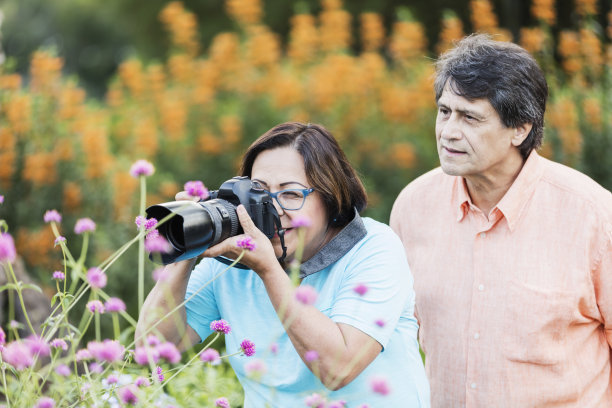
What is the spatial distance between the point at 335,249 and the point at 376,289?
0.20m

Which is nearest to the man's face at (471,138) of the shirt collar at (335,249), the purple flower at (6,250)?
the shirt collar at (335,249)

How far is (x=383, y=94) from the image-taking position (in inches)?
206

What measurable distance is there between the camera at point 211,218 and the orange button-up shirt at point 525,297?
77 centimetres

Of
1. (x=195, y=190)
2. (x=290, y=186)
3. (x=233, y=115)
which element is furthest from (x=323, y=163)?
(x=233, y=115)

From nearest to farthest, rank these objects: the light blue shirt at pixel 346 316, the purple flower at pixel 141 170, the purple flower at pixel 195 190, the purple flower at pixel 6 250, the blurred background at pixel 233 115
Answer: the purple flower at pixel 6 250 < the purple flower at pixel 141 170 < the purple flower at pixel 195 190 < the light blue shirt at pixel 346 316 < the blurred background at pixel 233 115

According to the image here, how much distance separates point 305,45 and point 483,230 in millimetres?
3454

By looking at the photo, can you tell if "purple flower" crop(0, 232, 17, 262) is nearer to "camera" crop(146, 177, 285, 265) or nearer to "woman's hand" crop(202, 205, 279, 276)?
"camera" crop(146, 177, 285, 265)

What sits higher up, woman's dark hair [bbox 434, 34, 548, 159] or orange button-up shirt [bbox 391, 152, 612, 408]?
woman's dark hair [bbox 434, 34, 548, 159]

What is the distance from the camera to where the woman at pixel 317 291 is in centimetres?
180

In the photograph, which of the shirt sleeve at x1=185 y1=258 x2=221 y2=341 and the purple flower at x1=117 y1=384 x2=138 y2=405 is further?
the shirt sleeve at x1=185 y1=258 x2=221 y2=341

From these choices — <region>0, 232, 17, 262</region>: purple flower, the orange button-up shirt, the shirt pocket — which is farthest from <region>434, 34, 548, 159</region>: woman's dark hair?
<region>0, 232, 17, 262</region>: purple flower

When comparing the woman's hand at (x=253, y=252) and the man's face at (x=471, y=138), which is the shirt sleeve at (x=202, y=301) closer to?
the woman's hand at (x=253, y=252)

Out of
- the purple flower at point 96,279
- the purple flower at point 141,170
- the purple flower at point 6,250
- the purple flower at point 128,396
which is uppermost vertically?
the purple flower at point 141,170

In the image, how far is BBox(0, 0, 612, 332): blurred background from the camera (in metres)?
4.18
